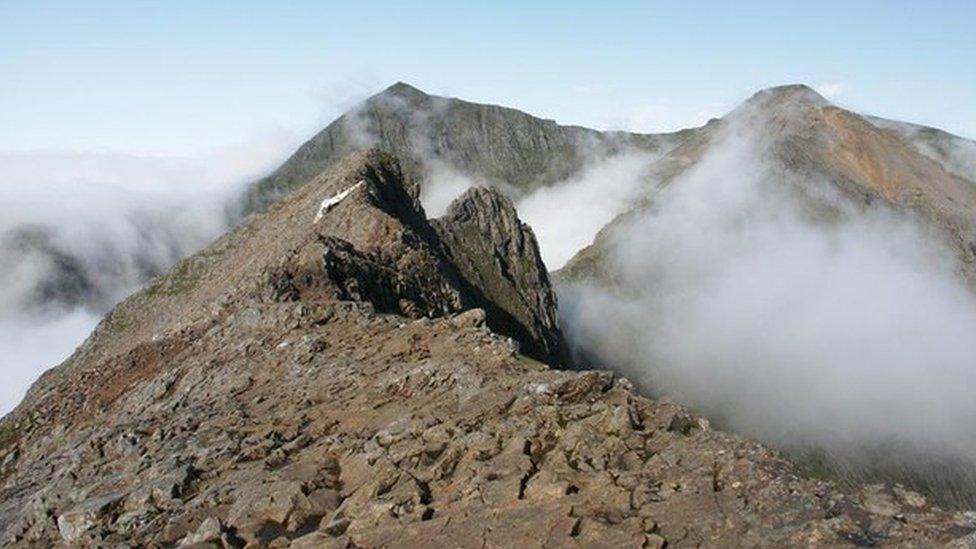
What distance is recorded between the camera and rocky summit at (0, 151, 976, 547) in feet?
49.3

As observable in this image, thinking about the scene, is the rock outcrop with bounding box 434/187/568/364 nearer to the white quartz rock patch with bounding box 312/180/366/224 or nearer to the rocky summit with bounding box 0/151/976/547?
the white quartz rock patch with bounding box 312/180/366/224

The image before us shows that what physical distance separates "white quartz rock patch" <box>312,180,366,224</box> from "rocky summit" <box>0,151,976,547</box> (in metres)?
22.8

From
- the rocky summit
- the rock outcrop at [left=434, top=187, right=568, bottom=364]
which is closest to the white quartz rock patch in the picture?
the rock outcrop at [left=434, top=187, right=568, bottom=364]

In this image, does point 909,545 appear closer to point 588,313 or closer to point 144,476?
point 144,476

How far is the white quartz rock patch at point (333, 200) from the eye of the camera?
6275 cm

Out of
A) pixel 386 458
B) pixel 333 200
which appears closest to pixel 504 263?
pixel 333 200

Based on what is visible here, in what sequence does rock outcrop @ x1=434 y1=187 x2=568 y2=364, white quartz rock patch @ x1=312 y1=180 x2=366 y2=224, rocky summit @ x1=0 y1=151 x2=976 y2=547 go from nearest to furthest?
rocky summit @ x1=0 y1=151 x2=976 y2=547 < white quartz rock patch @ x1=312 y1=180 x2=366 y2=224 < rock outcrop @ x1=434 y1=187 x2=568 y2=364

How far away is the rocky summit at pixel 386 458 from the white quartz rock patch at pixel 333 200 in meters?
22.8

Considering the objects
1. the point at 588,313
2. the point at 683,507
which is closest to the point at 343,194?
the point at 683,507

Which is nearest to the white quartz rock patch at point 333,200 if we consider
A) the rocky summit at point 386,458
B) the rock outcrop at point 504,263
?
→ the rock outcrop at point 504,263

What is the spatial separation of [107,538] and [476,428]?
838 centimetres

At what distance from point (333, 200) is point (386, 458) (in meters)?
46.9

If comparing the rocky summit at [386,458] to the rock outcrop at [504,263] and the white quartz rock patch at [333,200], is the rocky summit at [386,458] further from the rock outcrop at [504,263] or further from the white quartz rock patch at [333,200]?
the rock outcrop at [504,263]

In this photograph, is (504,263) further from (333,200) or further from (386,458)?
(386,458)
